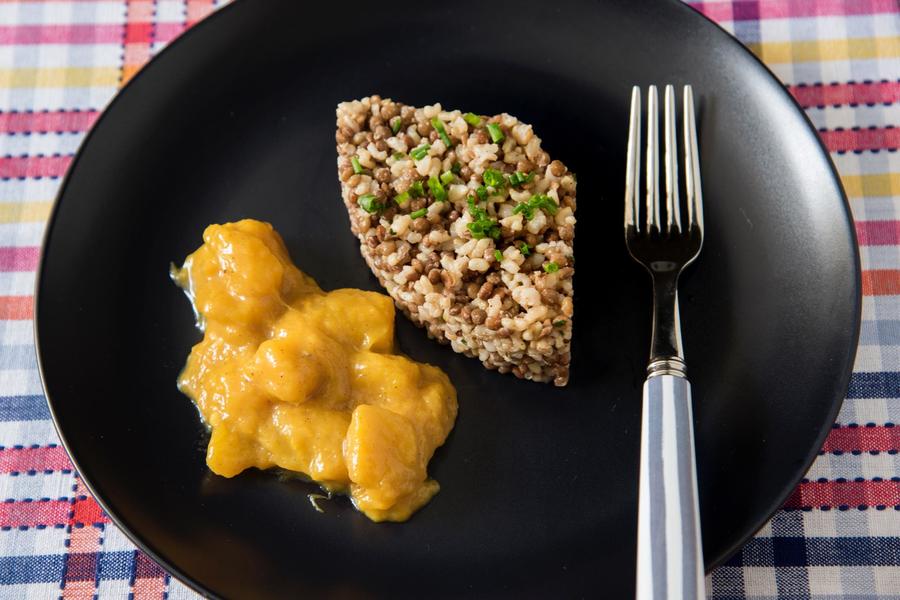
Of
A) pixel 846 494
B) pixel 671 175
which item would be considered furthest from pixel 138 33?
pixel 846 494

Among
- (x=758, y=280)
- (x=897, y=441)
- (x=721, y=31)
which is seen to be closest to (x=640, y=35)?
(x=721, y=31)

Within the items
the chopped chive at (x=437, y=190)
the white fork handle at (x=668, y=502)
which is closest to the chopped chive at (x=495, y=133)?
the chopped chive at (x=437, y=190)

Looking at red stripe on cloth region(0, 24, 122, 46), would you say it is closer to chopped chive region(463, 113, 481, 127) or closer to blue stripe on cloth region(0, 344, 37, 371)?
blue stripe on cloth region(0, 344, 37, 371)

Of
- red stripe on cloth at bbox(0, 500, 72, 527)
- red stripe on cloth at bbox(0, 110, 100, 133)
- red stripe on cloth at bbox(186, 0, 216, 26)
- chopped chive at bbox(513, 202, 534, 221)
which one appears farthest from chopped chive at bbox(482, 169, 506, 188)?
red stripe on cloth at bbox(0, 500, 72, 527)

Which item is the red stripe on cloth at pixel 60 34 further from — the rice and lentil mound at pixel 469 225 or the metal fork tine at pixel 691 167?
the metal fork tine at pixel 691 167

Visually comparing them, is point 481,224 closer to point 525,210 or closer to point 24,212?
point 525,210
